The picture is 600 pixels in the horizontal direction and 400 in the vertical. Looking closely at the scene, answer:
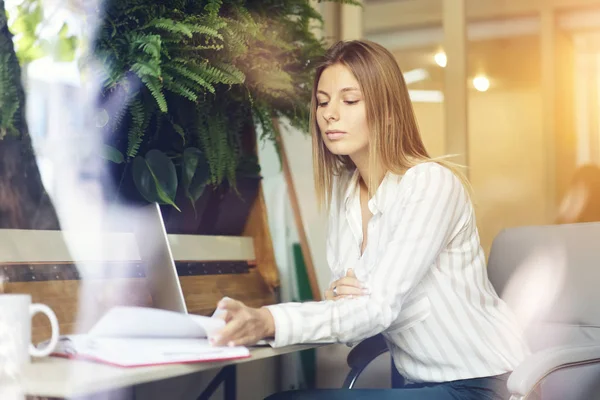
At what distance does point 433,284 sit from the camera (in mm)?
1182

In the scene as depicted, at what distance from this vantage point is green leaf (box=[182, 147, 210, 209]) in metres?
1.38

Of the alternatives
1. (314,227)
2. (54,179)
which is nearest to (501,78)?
(314,227)

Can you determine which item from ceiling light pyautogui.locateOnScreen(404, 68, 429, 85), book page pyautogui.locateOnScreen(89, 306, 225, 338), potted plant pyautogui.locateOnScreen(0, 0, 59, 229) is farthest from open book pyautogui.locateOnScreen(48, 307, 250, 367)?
ceiling light pyautogui.locateOnScreen(404, 68, 429, 85)

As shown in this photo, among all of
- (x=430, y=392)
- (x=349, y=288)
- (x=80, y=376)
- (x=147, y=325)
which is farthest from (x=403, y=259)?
(x=80, y=376)

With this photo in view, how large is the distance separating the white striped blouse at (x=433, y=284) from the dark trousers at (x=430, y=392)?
2 centimetres

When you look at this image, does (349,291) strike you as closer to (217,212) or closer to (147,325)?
(147,325)

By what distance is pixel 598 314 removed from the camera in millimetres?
1313

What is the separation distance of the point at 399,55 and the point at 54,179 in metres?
1.53

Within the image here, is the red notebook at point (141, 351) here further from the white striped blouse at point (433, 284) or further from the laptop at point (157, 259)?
the laptop at point (157, 259)

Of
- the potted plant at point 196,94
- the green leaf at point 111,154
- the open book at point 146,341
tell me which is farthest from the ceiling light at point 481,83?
the open book at point 146,341

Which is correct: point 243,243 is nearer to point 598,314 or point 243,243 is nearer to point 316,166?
point 316,166

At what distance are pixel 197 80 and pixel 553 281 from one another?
0.80m

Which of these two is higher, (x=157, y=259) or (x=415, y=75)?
(x=415, y=75)

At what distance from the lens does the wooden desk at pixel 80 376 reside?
618mm
